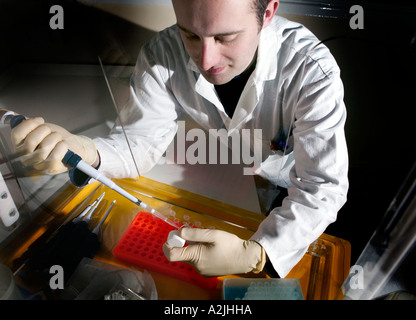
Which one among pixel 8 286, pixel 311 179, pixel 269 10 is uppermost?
pixel 269 10

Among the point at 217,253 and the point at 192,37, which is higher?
the point at 192,37

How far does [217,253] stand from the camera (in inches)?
26.8

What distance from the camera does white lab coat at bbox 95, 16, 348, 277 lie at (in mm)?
764

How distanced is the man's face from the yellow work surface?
0.35 metres

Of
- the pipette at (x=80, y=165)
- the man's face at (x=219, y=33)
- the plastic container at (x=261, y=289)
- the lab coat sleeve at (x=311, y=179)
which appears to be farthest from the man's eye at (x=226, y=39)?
the plastic container at (x=261, y=289)

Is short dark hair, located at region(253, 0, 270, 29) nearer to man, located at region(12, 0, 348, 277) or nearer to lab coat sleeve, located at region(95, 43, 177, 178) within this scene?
man, located at region(12, 0, 348, 277)

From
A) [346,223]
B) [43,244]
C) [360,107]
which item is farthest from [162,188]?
[346,223]

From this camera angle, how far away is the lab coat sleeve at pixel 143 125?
90cm

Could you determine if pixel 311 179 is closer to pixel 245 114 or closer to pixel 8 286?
pixel 245 114

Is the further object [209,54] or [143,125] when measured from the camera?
[143,125]

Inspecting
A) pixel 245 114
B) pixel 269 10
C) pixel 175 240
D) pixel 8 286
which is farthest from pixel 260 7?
pixel 8 286

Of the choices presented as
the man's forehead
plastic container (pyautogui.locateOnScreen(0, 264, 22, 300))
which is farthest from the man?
plastic container (pyautogui.locateOnScreen(0, 264, 22, 300))

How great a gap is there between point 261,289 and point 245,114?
51cm
